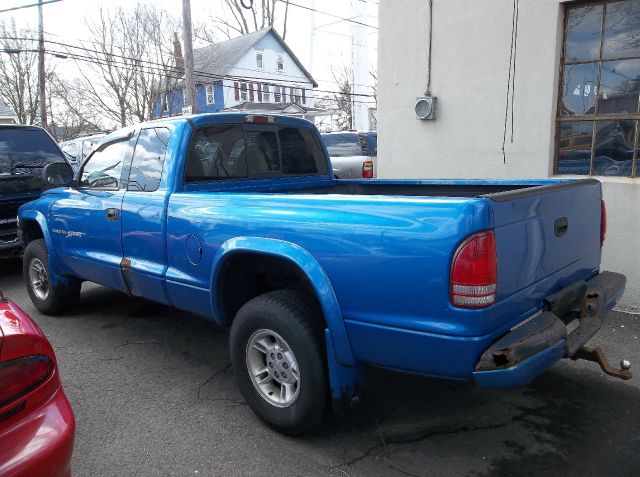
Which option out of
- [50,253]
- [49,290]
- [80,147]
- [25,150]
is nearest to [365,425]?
[50,253]

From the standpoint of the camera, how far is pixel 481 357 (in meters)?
2.26

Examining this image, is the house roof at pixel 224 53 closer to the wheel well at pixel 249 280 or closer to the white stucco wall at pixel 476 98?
the white stucco wall at pixel 476 98

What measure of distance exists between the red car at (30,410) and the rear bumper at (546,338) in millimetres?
1674

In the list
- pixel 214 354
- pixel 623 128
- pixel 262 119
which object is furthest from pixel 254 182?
pixel 623 128

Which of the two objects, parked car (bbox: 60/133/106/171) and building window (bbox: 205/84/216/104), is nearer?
parked car (bbox: 60/133/106/171)

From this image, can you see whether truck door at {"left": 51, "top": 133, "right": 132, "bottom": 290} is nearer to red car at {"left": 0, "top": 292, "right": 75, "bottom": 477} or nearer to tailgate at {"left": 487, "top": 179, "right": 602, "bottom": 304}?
red car at {"left": 0, "top": 292, "right": 75, "bottom": 477}

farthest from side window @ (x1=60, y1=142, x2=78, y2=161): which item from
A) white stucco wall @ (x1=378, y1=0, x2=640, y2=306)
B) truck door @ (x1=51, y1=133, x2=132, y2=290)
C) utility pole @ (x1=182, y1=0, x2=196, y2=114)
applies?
white stucco wall @ (x1=378, y1=0, x2=640, y2=306)

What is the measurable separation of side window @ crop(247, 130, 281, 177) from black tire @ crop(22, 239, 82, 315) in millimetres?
2387

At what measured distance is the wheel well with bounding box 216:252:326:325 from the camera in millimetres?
3191

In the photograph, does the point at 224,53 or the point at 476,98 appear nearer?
the point at 476,98

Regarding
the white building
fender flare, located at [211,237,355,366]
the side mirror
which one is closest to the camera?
fender flare, located at [211,237,355,366]

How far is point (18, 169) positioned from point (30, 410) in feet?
20.7

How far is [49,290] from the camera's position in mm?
5199

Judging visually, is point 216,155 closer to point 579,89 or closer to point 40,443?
point 40,443
